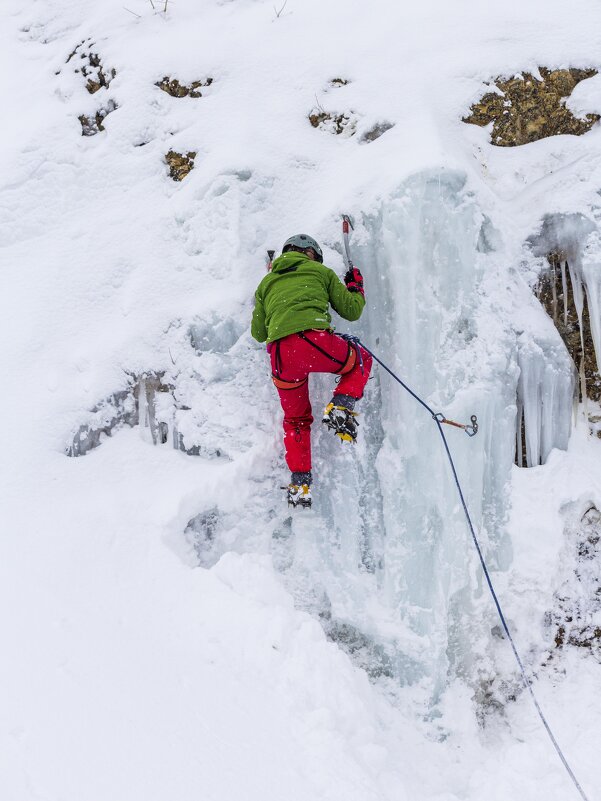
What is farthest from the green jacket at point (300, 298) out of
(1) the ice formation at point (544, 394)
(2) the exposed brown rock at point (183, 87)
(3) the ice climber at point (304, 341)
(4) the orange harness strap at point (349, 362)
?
(2) the exposed brown rock at point (183, 87)

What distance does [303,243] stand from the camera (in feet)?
12.3

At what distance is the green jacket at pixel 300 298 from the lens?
11.6ft

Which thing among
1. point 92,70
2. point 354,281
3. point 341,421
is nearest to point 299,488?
point 341,421

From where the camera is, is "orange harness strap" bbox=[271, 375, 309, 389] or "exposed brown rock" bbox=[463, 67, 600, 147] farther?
"exposed brown rock" bbox=[463, 67, 600, 147]

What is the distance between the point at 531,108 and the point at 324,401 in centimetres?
247

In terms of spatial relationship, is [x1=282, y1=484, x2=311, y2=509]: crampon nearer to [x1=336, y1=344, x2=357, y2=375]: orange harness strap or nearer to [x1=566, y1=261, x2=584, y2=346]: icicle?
[x1=336, y1=344, x2=357, y2=375]: orange harness strap

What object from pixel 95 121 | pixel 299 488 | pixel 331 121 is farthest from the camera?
pixel 95 121

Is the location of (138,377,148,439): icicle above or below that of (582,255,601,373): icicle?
below

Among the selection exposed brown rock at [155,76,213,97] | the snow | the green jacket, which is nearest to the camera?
the snow

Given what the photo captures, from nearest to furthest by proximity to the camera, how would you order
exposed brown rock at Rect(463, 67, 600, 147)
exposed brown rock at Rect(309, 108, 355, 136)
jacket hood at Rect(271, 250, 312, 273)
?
jacket hood at Rect(271, 250, 312, 273) → exposed brown rock at Rect(463, 67, 600, 147) → exposed brown rock at Rect(309, 108, 355, 136)

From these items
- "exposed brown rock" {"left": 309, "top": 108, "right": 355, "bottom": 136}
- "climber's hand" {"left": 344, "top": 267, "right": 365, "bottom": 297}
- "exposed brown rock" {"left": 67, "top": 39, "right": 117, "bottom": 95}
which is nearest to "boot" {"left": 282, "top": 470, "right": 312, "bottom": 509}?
"climber's hand" {"left": 344, "top": 267, "right": 365, "bottom": 297}

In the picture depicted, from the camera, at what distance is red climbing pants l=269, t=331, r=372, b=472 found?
3.54 m

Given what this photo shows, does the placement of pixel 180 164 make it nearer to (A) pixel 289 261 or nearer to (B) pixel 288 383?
(A) pixel 289 261

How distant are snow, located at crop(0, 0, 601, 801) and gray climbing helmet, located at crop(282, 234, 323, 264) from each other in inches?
10.5
